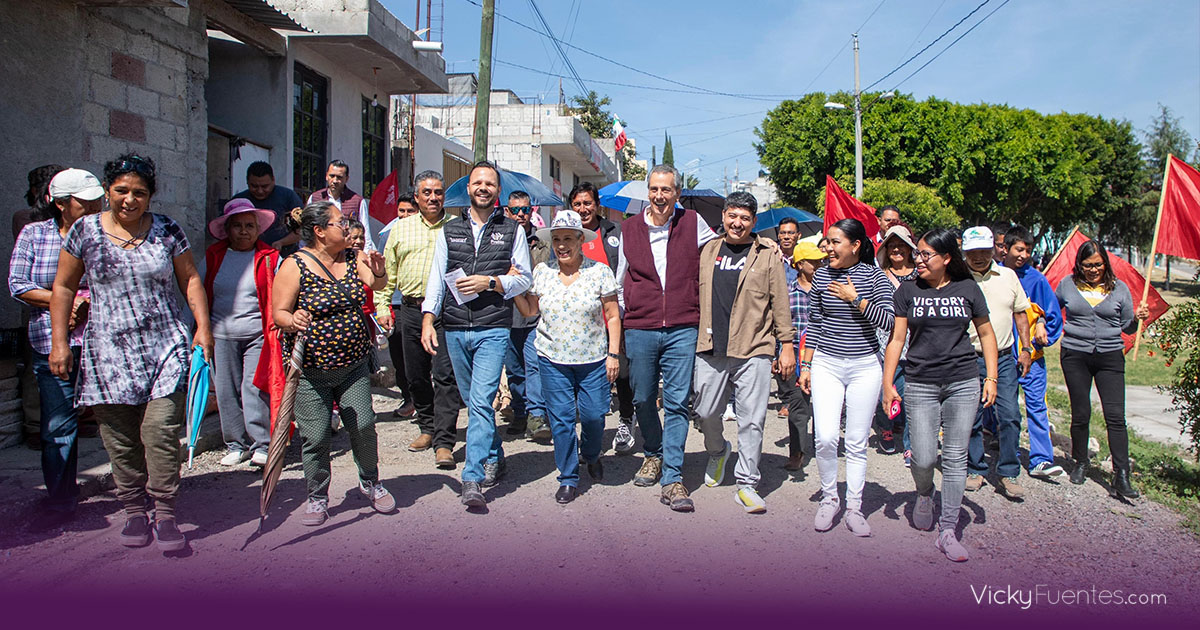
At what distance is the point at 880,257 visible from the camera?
5996mm

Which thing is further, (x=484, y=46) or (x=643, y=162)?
(x=643, y=162)

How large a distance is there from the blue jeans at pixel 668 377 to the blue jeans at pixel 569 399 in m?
0.27

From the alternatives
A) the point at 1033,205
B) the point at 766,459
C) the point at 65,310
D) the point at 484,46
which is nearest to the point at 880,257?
the point at 766,459

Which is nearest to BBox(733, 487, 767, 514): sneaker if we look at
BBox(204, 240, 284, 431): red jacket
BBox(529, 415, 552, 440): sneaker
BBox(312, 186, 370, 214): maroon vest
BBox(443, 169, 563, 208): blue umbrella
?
BBox(529, 415, 552, 440): sneaker

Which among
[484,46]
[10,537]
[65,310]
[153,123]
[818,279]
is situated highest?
[484,46]

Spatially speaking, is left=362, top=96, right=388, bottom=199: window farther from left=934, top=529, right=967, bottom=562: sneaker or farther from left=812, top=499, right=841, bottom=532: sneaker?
left=934, top=529, right=967, bottom=562: sneaker

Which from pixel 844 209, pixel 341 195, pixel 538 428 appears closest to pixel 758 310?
pixel 538 428

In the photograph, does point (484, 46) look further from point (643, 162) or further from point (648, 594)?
point (643, 162)

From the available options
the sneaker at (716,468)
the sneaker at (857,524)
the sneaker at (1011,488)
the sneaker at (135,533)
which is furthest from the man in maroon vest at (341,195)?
the sneaker at (1011,488)

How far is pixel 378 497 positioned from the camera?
184 inches

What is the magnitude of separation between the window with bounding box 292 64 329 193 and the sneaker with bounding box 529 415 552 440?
615 cm

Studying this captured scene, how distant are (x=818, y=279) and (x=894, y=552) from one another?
5.38 ft

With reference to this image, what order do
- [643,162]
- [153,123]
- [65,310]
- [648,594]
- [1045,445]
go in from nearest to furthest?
[648,594] → [65,310] → [1045,445] → [153,123] → [643,162]

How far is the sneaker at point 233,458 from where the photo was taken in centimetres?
561
